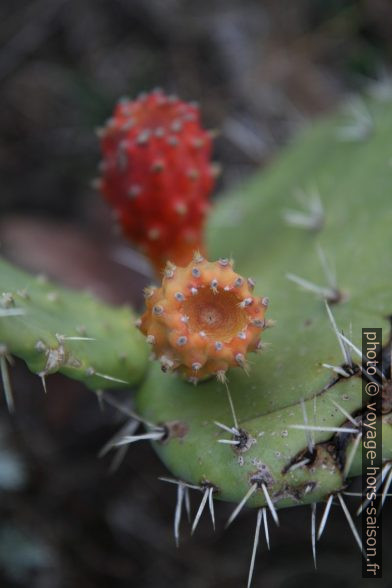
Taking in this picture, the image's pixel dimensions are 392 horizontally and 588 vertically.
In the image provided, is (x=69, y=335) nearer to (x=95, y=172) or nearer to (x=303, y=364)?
(x=303, y=364)

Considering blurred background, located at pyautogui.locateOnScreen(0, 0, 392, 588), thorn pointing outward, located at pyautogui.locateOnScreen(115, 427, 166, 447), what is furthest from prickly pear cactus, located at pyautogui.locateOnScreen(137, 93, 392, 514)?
blurred background, located at pyautogui.locateOnScreen(0, 0, 392, 588)

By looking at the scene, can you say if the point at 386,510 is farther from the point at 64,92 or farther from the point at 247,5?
the point at 247,5

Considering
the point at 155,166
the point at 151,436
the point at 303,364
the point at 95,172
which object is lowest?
the point at 151,436

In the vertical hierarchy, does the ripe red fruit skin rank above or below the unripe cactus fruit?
above

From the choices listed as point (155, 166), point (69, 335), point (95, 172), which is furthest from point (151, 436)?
point (95, 172)

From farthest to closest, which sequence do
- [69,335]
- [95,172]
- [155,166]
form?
[95,172] → [155,166] → [69,335]

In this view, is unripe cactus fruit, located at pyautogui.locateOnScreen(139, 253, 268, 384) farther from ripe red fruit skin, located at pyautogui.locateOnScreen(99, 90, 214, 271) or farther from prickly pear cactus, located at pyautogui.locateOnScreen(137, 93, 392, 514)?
ripe red fruit skin, located at pyautogui.locateOnScreen(99, 90, 214, 271)

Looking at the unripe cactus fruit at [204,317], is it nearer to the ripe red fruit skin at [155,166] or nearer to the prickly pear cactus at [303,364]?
the prickly pear cactus at [303,364]
